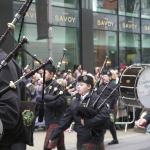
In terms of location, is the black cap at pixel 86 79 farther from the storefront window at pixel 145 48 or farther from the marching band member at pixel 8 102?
the storefront window at pixel 145 48

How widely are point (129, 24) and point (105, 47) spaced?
2192 mm

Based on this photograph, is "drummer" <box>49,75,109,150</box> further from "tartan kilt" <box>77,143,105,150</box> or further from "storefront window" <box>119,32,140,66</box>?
"storefront window" <box>119,32,140,66</box>

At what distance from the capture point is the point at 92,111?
3.81m

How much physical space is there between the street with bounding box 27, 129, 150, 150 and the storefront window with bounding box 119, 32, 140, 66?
8.72m

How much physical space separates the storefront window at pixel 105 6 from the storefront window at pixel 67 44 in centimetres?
170

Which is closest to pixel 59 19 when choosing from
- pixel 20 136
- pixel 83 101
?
pixel 83 101

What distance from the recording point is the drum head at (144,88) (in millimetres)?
5844

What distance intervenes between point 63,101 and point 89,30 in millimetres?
10339

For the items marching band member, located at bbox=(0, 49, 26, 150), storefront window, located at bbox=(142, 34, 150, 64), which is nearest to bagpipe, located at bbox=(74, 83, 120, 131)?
marching band member, located at bbox=(0, 49, 26, 150)

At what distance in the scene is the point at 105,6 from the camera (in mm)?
16609

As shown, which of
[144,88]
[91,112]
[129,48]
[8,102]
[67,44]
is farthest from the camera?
[129,48]

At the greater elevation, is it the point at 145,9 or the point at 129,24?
the point at 145,9

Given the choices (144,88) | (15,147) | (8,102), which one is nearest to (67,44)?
(144,88)

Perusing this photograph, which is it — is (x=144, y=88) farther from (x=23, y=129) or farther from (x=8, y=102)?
(x=8, y=102)
